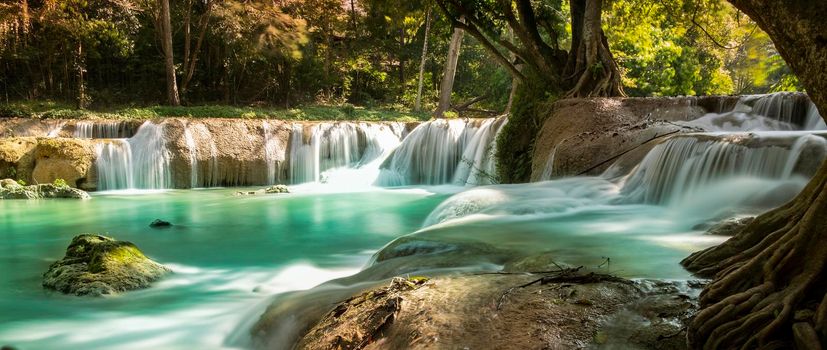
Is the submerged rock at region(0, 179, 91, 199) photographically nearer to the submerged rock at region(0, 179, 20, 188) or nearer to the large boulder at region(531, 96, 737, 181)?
the submerged rock at region(0, 179, 20, 188)

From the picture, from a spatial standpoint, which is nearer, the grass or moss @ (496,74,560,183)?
moss @ (496,74,560,183)

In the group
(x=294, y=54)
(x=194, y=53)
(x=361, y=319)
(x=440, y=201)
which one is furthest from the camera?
(x=194, y=53)

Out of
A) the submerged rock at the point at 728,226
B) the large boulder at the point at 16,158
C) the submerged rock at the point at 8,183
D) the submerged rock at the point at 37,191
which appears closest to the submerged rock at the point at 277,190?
the submerged rock at the point at 37,191

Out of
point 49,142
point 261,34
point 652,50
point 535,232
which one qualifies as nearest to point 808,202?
point 535,232

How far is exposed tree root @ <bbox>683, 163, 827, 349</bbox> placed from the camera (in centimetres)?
240

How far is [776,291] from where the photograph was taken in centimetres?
265

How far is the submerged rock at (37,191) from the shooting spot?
14.1m

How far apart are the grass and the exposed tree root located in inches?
849

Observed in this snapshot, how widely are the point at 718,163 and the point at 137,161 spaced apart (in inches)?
604

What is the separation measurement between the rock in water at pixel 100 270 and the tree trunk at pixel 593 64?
30.9 ft

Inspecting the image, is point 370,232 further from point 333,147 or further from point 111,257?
point 333,147

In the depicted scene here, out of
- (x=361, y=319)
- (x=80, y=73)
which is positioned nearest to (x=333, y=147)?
(x=80, y=73)

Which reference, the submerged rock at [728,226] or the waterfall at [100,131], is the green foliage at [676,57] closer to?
the submerged rock at [728,226]

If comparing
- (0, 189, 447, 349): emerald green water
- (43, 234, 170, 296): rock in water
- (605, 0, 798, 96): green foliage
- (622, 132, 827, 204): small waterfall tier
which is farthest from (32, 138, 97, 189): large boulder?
(605, 0, 798, 96): green foliage
